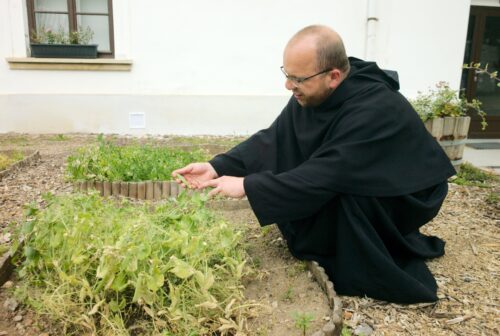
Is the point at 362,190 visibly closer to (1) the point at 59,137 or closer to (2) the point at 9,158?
(2) the point at 9,158

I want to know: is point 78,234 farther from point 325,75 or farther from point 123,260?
point 325,75

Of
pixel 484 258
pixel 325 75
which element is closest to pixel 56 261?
pixel 325 75

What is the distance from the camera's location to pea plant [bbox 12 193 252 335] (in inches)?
74.6

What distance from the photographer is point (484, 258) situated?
10.4ft

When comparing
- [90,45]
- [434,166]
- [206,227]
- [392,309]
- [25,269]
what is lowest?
[392,309]

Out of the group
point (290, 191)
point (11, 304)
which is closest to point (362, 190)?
point (290, 191)

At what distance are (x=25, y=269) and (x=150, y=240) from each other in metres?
0.71

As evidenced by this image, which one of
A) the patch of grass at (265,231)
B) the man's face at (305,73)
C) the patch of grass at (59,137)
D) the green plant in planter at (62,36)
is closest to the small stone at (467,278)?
the patch of grass at (265,231)

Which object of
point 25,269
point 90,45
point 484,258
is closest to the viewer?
point 25,269

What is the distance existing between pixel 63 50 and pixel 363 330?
22.2 feet

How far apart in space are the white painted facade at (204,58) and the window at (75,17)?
0.83 ft

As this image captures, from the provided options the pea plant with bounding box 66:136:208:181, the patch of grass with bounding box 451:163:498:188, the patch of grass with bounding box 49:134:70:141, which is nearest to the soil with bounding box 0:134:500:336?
the pea plant with bounding box 66:136:208:181

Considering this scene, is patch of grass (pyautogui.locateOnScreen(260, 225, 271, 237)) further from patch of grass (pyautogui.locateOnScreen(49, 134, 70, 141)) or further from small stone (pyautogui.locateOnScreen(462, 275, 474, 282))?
patch of grass (pyautogui.locateOnScreen(49, 134, 70, 141))

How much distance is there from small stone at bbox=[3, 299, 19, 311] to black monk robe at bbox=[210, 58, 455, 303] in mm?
1227
